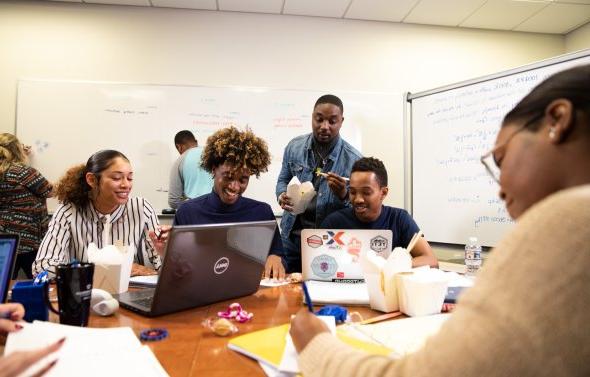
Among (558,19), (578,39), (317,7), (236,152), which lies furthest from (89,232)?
(578,39)

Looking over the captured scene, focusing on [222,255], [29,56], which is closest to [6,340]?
[222,255]

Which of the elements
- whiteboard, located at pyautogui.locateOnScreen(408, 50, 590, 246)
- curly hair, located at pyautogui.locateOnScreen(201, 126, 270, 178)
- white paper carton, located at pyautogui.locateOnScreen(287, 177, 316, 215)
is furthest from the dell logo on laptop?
whiteboard, located at pyautogui.locateOnScreen(408, 50, 590, 246)

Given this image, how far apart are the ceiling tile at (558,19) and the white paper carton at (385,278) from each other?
320cm

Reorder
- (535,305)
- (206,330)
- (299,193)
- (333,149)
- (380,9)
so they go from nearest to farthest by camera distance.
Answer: (535,305)
(206,330)
(299,193)
(333,149)
(380,9)

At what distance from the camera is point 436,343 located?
429 mm

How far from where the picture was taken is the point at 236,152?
6.25ft

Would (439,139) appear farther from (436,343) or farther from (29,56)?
(29,56)

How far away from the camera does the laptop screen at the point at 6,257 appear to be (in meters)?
0.91

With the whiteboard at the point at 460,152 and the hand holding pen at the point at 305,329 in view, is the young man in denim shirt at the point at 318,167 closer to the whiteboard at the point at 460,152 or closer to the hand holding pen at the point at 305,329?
the whiteboard at the point at 460,152

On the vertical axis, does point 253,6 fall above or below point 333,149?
above

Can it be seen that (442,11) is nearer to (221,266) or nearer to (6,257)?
(221,266)

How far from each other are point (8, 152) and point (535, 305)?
3030mm

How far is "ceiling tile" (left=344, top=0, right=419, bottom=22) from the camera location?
315 centimetres

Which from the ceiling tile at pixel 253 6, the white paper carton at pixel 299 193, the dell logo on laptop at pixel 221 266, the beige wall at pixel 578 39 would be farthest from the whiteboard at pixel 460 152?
the dell logo on laptop at pixel 221 266
